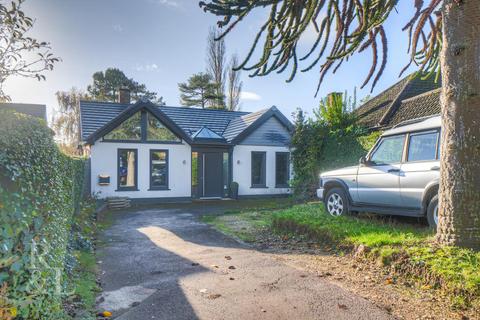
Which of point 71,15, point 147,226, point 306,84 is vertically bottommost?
point 147,226

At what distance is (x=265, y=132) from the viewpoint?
64.3 feet

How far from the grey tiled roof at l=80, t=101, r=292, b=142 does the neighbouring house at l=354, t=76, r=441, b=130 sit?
483 centimetres

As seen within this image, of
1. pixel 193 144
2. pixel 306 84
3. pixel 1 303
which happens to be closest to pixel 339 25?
pixel 306 84

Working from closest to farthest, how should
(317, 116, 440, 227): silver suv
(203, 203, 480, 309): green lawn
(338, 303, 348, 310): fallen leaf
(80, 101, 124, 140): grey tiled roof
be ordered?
(338, 303, 348, 310): fallen leaf → (203, 203, 480, 309): green lawn → (317, 116, 440, 227): silver suv → (80, 101, 124, 140): grey tiled roof

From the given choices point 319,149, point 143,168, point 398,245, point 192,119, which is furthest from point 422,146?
point 192,119

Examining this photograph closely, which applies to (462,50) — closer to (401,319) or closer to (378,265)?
(378,265)

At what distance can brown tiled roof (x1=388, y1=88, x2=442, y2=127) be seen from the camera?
47.8 feet

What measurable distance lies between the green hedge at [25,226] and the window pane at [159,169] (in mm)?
13192

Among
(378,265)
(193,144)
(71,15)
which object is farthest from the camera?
(193,144)

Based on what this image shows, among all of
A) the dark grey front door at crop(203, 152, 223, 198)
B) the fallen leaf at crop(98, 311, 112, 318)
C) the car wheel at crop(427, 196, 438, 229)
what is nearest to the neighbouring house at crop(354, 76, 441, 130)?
the dark grey front door at crop(203, 152, 223, 198)

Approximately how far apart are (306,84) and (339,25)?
12.2 ft

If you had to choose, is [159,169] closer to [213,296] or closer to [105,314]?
[213,296]

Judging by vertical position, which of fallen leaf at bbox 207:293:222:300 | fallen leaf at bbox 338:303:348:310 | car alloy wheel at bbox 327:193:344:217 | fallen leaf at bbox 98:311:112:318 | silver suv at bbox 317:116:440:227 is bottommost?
fallen leaf at bbox 98:311:112:318

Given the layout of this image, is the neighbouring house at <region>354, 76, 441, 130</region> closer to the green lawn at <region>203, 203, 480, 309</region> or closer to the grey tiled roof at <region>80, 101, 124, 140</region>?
the green lawn at <region>203, 203, 480, 309</region>
